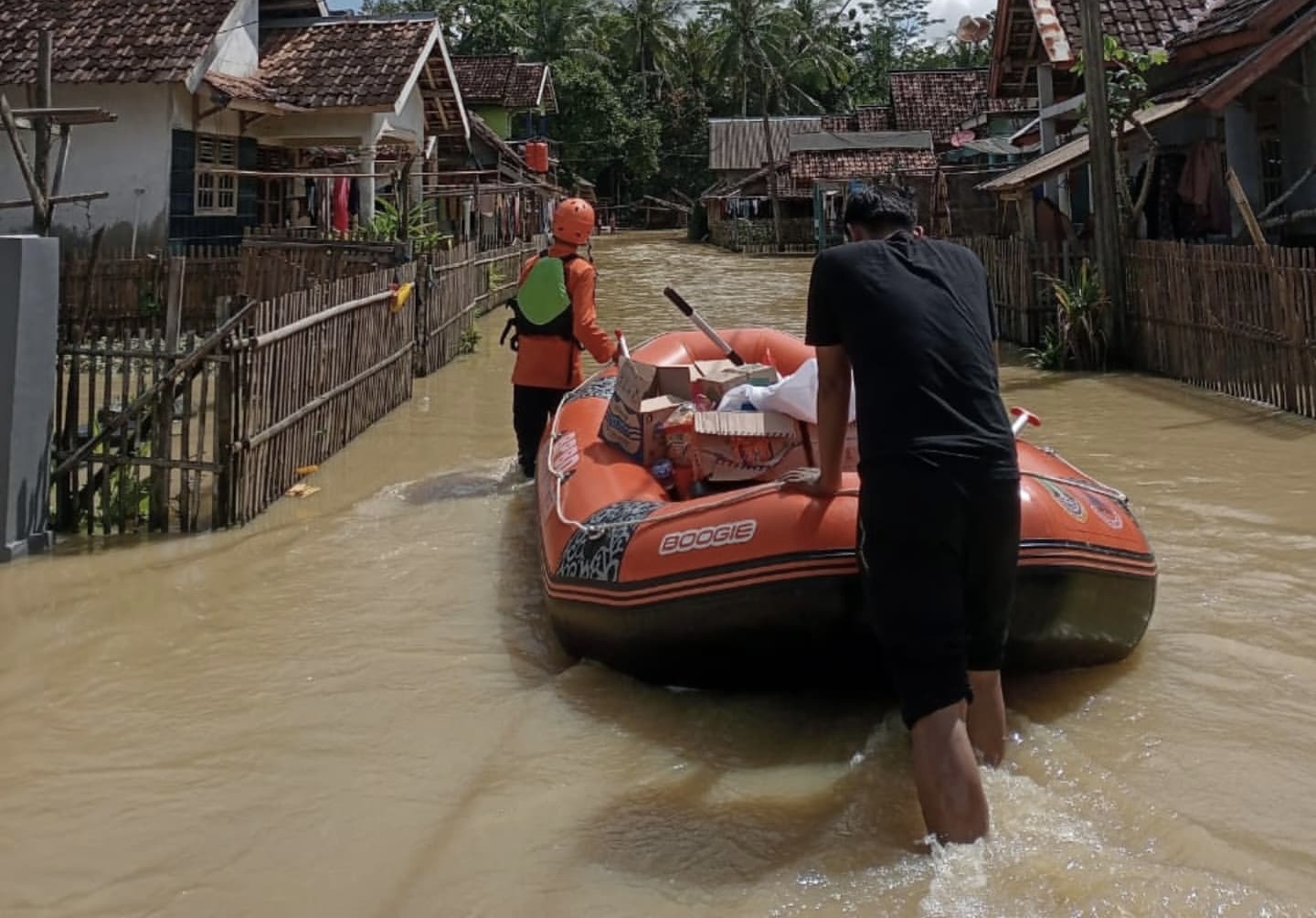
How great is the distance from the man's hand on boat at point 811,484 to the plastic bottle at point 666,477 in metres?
1.27

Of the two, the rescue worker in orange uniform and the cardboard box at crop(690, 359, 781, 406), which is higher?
the rescue worker in orange uniform

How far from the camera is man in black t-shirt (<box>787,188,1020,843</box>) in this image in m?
3.32

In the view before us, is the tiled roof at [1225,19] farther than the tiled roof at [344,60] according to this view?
No

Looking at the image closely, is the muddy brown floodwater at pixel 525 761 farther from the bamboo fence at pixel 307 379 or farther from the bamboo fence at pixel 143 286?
the bamboo fence at pixel 143 286

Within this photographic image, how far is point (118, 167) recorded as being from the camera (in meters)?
15.4

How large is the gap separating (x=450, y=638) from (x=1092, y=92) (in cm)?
938

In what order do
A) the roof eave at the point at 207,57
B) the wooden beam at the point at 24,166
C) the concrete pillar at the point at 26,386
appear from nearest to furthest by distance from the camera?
the concrete pillar at the point at 26,386
the wooden beam at the point at 24,166
the roof eave at the point at 207,57

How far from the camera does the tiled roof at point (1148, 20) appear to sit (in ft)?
50.0

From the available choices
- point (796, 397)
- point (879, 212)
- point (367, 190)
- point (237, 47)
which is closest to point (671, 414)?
point (796, 397)

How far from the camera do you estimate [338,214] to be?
18.4m

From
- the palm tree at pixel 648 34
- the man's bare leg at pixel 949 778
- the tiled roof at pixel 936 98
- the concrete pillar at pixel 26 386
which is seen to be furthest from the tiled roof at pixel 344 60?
the palm tree at pixel 648 34

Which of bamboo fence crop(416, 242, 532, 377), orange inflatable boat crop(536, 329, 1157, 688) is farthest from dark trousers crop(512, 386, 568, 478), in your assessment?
bamboo fence crop(416, 242, 532, 377)

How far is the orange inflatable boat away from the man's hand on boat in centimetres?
3

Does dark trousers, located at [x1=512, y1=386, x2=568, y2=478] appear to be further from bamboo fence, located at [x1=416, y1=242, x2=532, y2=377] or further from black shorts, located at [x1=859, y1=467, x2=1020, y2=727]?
bamboo fence, located at [x1=416, y1=242, x2=532, y2=377]
